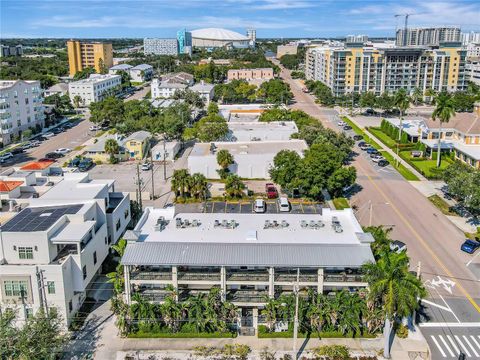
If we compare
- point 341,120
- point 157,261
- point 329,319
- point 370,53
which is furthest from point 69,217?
point 370,53

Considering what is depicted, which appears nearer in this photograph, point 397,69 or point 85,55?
point 397,69

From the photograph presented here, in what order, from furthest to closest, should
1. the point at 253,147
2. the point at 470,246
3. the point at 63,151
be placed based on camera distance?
the point at 63,151 < the point at 253,147 < the point at 470,246

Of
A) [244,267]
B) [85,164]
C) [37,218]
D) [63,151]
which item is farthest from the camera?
[63,151]

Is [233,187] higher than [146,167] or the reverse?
higher

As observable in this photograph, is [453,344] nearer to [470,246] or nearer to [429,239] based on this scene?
[470,246]

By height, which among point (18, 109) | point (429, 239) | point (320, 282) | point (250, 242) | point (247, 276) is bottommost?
point (429, 239)

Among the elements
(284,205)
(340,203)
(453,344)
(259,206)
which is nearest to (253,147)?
(284,205)

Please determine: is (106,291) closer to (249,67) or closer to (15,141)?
(15,141)
